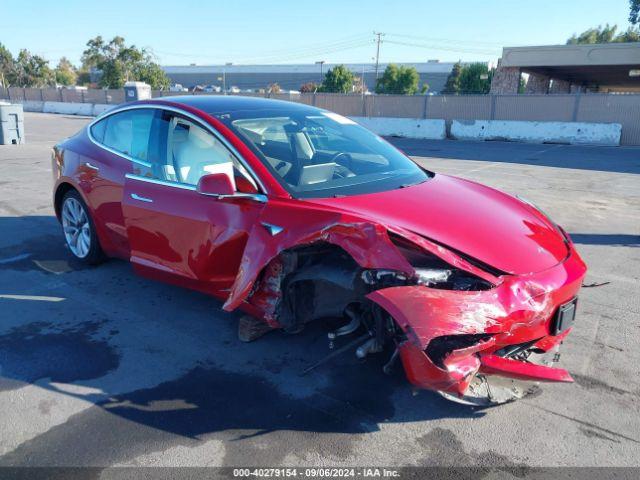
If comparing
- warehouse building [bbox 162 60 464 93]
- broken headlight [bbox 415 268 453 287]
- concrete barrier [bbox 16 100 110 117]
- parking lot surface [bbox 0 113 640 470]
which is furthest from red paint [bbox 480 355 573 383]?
warehouse building [bbox 162 60 464 93]

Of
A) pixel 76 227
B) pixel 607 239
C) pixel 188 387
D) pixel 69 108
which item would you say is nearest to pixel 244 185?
pixel 188 387

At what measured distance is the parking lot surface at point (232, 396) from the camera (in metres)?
2.74

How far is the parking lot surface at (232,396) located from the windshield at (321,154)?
1.17 meters

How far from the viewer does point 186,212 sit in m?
3.90

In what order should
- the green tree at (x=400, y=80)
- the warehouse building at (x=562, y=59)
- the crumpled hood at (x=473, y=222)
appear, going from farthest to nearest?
the green tree at (x=400, y=80), the warehouse building at (x=562, y=59), the crumpled hood at (x=473, y=222)

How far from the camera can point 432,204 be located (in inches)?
138

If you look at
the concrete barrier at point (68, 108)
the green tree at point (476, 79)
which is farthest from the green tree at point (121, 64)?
the green tree at point (476, 79)

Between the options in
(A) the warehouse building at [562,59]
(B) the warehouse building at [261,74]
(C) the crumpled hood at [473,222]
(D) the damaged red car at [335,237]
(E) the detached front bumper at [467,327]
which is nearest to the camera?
(E) the detached front bumper at [467,327]

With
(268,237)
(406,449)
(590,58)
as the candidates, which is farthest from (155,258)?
(590,58)

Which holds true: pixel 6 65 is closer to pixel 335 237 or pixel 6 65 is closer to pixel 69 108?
pixel 69 108

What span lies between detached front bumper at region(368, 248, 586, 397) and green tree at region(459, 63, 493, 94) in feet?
194

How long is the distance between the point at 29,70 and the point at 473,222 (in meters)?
87.4

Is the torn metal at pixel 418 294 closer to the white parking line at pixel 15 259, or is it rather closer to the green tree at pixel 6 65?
the white parking line at pixel 15 259

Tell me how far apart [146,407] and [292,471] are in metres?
1.03
